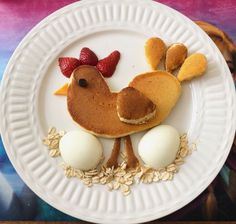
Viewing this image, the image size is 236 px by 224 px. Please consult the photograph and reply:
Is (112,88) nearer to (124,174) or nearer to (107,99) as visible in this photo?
(107,99)

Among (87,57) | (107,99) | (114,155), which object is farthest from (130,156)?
(87,57)

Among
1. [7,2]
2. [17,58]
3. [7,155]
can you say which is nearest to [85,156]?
[7,155]

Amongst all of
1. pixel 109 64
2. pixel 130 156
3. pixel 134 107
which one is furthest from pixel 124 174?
pixel 109 64

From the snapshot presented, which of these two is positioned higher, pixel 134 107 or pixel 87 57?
pixel 87 57

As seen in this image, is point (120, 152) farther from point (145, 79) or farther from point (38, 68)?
point (38, 68)

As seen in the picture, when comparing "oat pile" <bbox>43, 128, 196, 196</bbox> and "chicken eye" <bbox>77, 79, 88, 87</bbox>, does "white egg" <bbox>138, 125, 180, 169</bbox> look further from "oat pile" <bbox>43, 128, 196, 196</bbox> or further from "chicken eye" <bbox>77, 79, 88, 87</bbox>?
"chicken eye" <bbox>77, 79, 88, 87</bbox>

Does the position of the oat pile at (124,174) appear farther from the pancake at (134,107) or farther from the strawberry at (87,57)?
the strawberry at (87,57)

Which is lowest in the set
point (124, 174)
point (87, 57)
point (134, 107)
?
point (124, 174)

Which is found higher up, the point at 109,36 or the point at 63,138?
the point at 109,36

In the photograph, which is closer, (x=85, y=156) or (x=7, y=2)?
(x=85, y=156)
